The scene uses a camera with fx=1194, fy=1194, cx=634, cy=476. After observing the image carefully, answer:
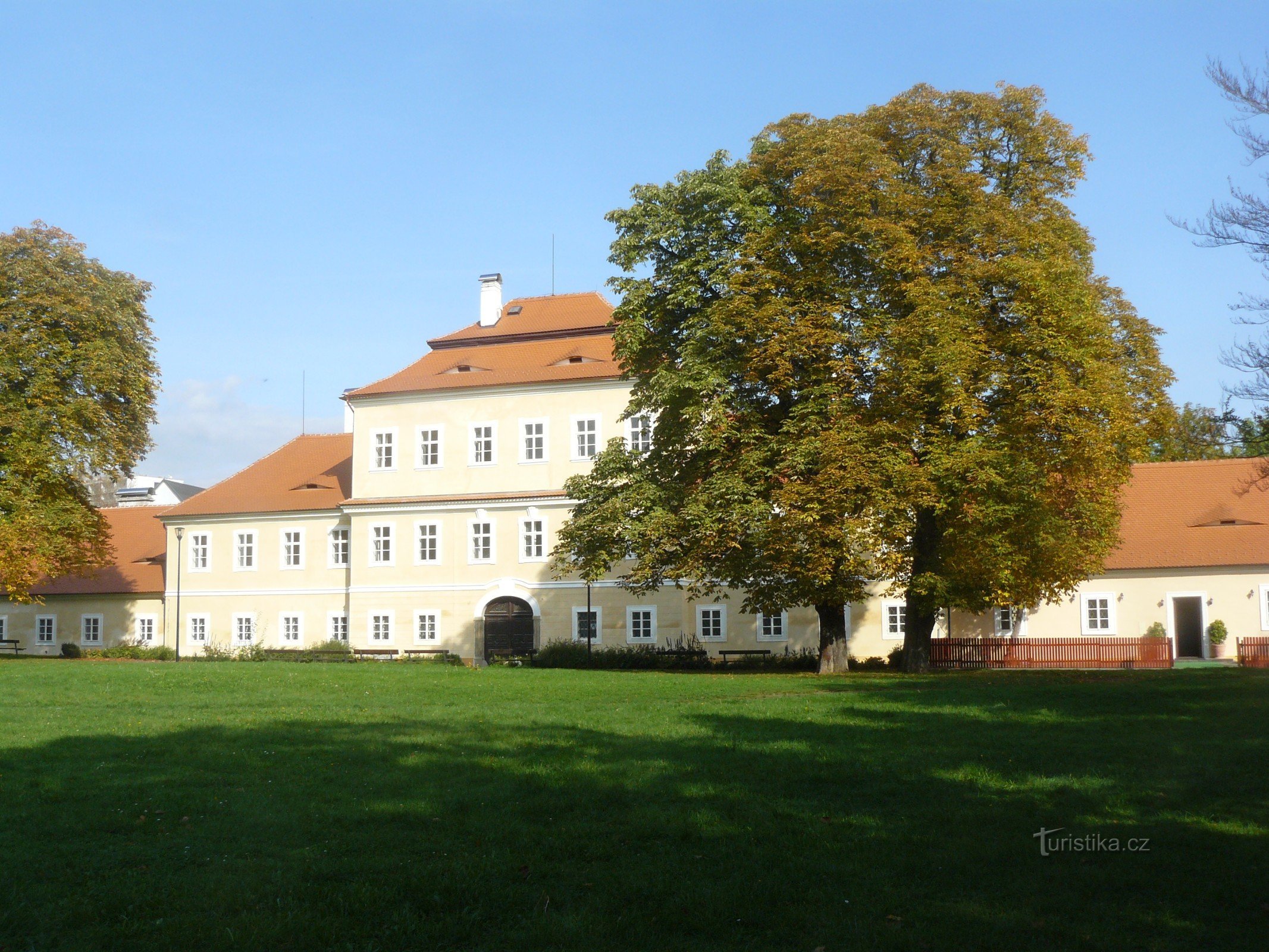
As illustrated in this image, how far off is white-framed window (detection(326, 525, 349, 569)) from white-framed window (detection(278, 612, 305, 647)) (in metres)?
2.44

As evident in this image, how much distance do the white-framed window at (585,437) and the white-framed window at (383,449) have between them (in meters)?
7.44

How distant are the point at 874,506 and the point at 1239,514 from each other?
2187cm

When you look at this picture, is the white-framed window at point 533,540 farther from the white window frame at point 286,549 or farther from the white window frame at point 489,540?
the white window frame at point 286,549

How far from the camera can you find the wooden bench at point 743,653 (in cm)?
3775

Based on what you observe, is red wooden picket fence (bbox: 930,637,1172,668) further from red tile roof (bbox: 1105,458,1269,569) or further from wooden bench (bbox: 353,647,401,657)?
wooden bench (bbox: 353,647,401,657)

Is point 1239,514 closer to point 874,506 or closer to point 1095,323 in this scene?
point 1095,323

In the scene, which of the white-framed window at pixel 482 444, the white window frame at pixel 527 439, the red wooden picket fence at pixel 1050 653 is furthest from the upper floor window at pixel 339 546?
the red wooden picket fence at pixel 1050 653

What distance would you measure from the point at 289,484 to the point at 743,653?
74.2 ft

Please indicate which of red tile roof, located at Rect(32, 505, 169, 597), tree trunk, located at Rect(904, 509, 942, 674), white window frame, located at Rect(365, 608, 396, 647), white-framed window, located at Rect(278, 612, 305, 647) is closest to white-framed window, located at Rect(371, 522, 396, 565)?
white window frame, located at Rect(365, 608, 396, 647)

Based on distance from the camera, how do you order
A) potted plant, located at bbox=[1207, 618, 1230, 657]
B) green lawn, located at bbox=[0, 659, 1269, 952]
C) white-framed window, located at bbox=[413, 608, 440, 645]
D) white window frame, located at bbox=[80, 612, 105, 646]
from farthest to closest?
1. white window frame, located at bbox=[80, 612, 105, 646]
2. white-framed window, located at bbox=[413, 608, 440, 645]
3. potted plant, located at bbox=[1207, 618, 1230, 657]
4. green lawn, located at bbox=[0, 659, 1269, 952]

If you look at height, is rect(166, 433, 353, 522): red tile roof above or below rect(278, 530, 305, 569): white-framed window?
above

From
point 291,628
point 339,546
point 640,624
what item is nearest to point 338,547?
point 339,546

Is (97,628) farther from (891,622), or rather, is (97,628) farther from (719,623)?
(891,622)

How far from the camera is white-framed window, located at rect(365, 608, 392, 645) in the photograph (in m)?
45.1
